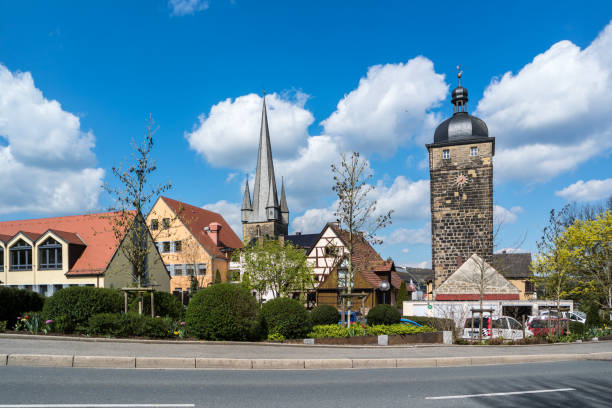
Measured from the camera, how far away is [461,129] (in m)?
43.3

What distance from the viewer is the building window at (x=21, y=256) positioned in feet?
122

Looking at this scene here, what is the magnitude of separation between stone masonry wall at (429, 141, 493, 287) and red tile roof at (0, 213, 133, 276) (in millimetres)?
27630

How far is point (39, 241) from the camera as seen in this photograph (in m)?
36.5

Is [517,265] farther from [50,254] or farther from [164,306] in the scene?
[164,306]

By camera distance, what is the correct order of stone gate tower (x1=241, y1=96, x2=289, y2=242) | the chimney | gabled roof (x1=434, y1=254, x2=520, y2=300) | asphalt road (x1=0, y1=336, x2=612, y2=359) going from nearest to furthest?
1. asphalt road (x1=0, y1=336, x2=612, y2=359)
2. gabled roof (x1=434, y1=254, x2=520, y2=300)
3. the chimney
4. stone gate tower (x1=241, y1=96, x2=289, y2=242)

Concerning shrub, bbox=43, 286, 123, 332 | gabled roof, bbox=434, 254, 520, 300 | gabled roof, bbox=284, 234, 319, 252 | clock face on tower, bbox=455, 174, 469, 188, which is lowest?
gabled roof, bbox=434, 254, 520, 300

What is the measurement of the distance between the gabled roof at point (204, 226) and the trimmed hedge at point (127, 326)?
34.2 metres

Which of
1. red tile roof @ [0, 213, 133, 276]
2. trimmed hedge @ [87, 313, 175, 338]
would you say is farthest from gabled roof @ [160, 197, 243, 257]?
trimmed hedge @ [87, 313, 175, 338]

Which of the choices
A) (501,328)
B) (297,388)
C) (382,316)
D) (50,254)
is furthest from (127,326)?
(50,254)

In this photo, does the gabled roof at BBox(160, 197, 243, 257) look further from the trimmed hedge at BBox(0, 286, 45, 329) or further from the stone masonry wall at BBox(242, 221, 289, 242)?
the trimmed hedge at BBox(0, 286, 45, 329)

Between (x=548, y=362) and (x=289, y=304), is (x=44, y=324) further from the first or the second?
(x=548, y=362)

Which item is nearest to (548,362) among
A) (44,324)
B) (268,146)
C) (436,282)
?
(44,324)

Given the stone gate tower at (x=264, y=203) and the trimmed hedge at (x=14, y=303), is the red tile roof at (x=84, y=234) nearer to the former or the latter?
the trimmed hedge at (x=14, y=303)

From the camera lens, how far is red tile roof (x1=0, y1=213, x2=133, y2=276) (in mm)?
35250
